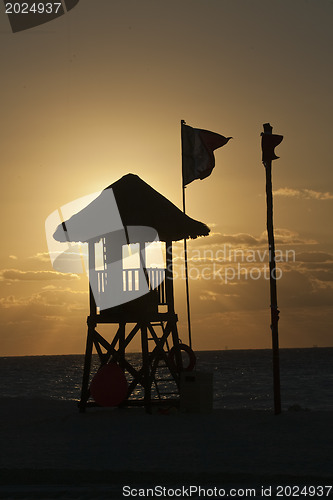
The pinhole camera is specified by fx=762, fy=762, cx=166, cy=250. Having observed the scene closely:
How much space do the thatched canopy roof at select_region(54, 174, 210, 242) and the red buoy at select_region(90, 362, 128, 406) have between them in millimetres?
4043

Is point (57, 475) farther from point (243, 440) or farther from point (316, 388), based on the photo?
point (316, 388)

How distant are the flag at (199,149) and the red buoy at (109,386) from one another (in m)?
6.89

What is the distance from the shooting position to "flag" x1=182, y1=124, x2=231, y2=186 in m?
25.0

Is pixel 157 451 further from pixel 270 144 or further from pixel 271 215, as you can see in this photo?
pixel 270 144

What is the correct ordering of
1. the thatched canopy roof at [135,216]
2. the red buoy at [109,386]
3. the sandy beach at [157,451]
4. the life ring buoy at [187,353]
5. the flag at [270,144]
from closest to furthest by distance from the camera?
the sandy beach at [157,451], the flag at [270,144], the red buoy at [109,386], the thatched canopy roof at [135,216], the life ring buoy at [187,353]

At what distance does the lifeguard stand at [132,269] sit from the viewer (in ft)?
74.7

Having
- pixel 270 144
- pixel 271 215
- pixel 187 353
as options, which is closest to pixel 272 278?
pixel 271 215

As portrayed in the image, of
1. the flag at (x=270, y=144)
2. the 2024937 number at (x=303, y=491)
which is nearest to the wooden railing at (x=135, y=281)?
the flag at (x=270, y=144)

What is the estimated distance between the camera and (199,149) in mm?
25219

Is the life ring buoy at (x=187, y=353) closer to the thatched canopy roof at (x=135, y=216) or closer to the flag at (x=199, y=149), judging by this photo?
the thatched canopy roof at (x=135, y=216)

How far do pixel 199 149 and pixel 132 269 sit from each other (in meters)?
5.09

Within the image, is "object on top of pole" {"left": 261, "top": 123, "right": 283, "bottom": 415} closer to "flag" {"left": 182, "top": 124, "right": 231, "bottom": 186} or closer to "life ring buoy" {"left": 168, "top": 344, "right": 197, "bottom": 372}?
"life ring buoy" {"left": 168, "top": 344, "right": 197, "bottom": 372}

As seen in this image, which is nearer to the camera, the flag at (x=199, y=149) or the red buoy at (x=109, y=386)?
the red buoy at (x=109, y=386)

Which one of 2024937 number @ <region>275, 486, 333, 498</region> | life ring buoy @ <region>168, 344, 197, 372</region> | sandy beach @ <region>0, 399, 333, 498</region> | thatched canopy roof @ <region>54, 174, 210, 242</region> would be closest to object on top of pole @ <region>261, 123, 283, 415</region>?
sandy beach @ <region>0, 399, 333, 498</region>
